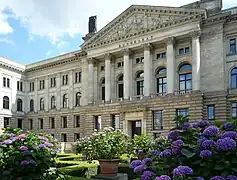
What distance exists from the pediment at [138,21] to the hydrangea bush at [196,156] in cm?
3328

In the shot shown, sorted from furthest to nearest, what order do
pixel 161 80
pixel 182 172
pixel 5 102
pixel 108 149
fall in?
1. pixel 5 102
2. pixel 161 80
3. pixel 108 149
4. pixel 182 172

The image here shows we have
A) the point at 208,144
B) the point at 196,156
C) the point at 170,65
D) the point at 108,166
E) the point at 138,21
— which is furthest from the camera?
the point at 138,21

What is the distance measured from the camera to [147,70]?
39.8 metres

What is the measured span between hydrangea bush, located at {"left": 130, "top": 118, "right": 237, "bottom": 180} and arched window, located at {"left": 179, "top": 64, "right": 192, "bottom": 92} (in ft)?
109

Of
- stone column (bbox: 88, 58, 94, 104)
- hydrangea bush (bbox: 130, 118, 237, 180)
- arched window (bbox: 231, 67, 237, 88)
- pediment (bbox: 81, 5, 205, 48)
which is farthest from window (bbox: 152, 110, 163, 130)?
hydrangea bush (bbox: 130, 118, 237, 180)

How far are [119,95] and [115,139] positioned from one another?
3069 cm

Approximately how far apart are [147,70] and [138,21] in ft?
24.4

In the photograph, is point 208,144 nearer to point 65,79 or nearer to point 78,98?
point 78,98

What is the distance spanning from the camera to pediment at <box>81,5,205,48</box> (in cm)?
3709

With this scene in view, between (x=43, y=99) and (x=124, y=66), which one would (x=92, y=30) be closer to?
(x=124, y=66)

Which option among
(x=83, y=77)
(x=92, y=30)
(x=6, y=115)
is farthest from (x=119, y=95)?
(x=6, y=115)

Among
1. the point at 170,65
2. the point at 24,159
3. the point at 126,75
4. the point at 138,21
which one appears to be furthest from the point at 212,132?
the point at 138,21

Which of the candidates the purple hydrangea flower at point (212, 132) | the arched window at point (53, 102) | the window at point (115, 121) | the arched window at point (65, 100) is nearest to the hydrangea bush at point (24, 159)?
the purple hydrangea flower at point (212, 132)

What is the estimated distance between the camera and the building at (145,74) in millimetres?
35062
